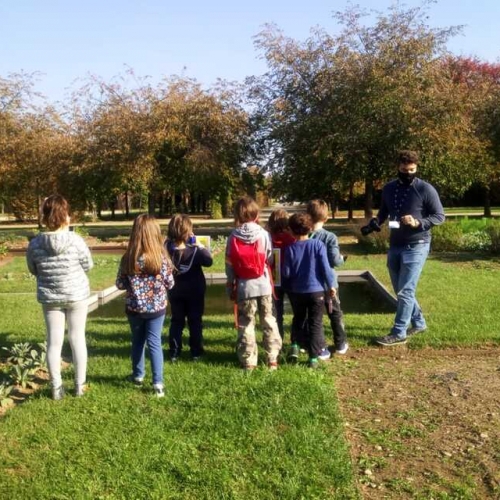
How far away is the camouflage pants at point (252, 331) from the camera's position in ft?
16.3

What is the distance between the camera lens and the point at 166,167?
24531mm

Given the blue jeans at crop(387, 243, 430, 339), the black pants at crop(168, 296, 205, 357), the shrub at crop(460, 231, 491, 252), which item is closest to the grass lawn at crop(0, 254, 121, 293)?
the black pants at crop(168, 296, 205, 357)

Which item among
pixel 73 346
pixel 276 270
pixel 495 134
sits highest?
pixel 495 134

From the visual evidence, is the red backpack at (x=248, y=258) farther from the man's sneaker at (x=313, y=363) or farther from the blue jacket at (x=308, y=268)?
the man's sneaker at (x=313, y=363)

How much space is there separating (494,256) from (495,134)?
1415 cm

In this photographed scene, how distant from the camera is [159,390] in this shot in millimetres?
4461

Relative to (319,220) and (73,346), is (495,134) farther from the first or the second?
(73,346)

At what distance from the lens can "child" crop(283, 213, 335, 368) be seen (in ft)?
16.8

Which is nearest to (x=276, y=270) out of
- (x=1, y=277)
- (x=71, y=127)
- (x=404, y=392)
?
(x=404, y=392)

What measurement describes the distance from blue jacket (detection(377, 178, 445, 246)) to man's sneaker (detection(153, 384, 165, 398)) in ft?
9.41

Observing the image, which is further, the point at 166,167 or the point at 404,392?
the point at 166,167

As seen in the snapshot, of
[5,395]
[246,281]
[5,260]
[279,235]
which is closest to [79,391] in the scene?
[5,395]

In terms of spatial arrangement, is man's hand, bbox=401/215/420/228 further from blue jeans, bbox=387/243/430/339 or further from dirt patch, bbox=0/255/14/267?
dirt patch, bbox=0/255/14/267

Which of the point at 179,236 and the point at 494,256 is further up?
the point at 179,236
